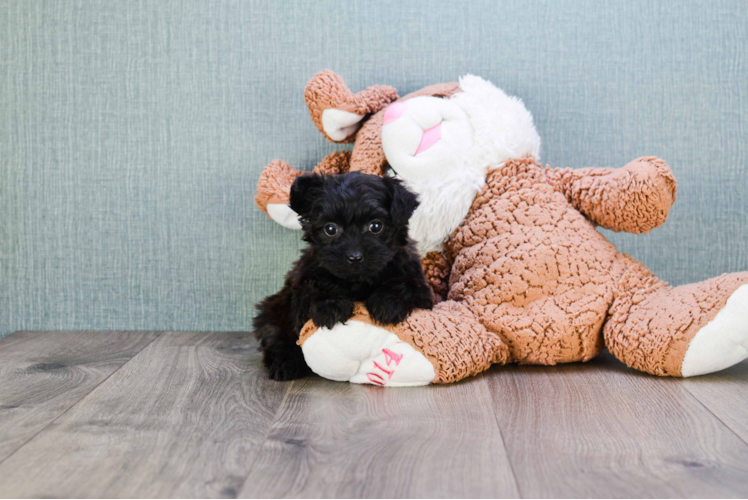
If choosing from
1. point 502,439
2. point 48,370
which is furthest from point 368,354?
point 48,370

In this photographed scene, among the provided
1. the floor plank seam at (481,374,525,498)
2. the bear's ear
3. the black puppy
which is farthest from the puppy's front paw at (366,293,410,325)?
the bear's ear

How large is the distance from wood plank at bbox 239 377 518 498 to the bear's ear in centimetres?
77

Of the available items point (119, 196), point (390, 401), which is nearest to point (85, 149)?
point (119, 196)

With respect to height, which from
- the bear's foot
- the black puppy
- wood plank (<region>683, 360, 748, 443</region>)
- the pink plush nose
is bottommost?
wood plank (<region>683, 360, 748, 443</region>)

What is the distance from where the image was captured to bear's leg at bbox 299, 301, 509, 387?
1.35 metres

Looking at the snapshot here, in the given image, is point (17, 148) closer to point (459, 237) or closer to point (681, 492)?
point (459, 237)

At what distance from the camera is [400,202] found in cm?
130

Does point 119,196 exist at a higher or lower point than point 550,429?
higher

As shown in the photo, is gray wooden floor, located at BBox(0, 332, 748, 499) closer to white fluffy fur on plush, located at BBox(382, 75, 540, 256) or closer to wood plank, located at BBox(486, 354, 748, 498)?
wood plank, located at BBox(486, 354, 748, 498)

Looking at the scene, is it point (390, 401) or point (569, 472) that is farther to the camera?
point (390, 401)

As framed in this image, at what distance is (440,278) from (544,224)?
0.34 meters

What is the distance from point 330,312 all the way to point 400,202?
297 mm

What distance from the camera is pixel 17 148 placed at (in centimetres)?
197

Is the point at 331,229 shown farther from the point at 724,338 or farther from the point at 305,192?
the point at 724,338
